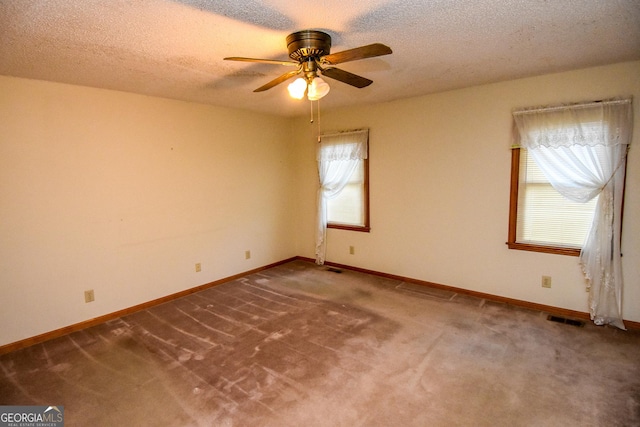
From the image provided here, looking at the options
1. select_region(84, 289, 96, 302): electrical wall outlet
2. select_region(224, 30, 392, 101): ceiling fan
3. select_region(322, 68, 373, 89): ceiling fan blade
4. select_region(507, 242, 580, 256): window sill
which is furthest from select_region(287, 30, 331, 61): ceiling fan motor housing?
select_region(84, 289, 96, 302): electrical wall outlet

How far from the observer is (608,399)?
Result: 2.07 metres

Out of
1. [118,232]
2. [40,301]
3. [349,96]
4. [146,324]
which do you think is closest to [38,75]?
[118,232]

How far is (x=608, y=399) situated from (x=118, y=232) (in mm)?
4291

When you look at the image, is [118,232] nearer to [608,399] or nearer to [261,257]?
[261,257]

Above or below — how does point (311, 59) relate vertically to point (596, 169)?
above

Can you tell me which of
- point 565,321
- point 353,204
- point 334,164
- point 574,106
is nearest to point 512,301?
point 565,321

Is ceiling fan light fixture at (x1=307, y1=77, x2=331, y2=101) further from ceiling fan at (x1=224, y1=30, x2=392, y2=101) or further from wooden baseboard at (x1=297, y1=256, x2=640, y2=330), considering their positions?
wooden baseboard at (x1=297, y1=256, x2=640, y2=330)

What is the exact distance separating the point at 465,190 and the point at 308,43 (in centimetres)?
256

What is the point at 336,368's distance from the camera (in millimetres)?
2463

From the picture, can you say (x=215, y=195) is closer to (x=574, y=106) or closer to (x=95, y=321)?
(x=95, y=321)

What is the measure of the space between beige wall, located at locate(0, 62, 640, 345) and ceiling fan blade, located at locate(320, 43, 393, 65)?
7.23 ft

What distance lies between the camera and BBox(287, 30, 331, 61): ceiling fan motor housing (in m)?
2.06

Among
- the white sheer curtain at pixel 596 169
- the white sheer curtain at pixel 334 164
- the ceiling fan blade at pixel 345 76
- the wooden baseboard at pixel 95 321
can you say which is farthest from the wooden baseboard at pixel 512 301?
the ceiling fan blade at pixel 345 76

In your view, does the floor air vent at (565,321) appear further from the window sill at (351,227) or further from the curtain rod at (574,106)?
the window sill at (351,227)
